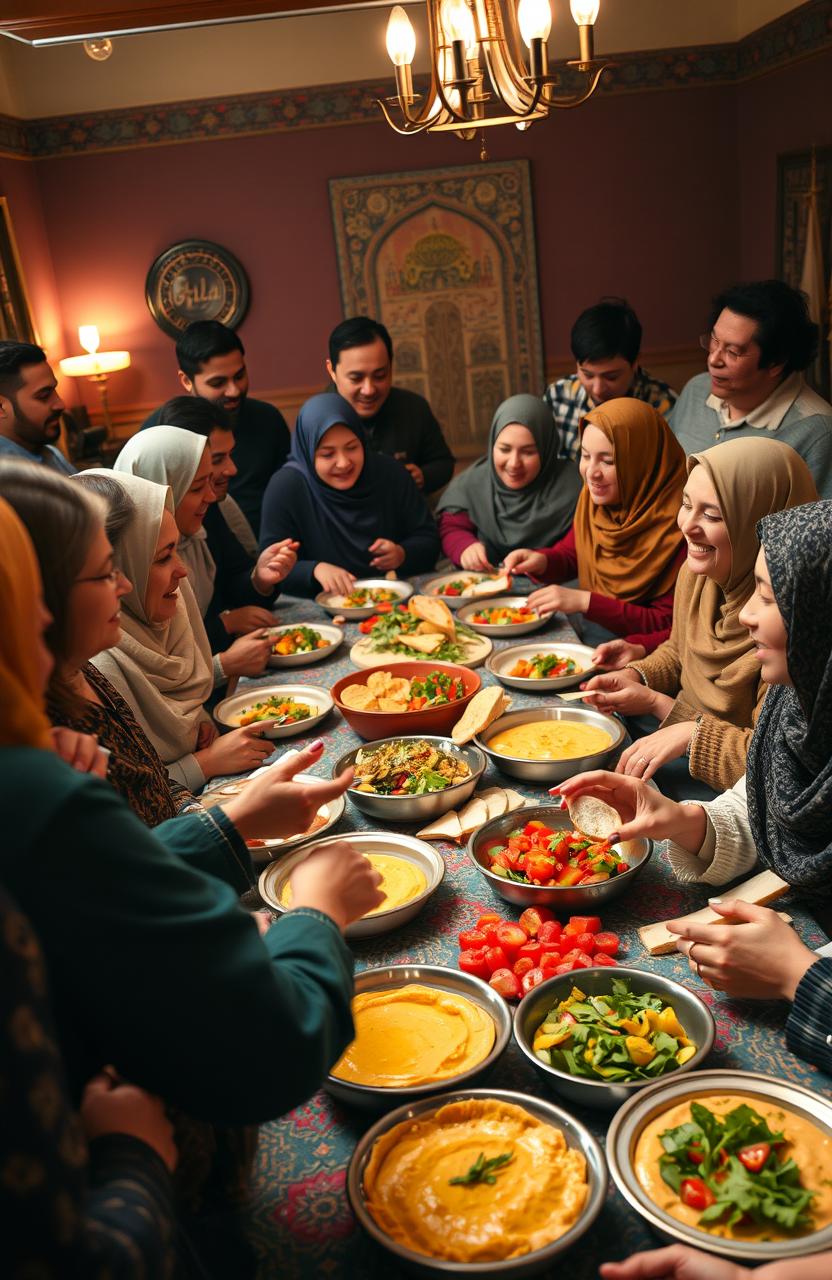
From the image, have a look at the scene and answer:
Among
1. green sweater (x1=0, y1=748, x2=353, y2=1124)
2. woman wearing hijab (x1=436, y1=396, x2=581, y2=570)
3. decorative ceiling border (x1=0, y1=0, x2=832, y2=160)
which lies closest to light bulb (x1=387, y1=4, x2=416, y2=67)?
woman wearing hijab (x1=436, y1=396, x2=581, y2=570)

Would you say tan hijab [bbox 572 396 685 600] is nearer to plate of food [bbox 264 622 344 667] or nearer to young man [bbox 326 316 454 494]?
plate of food [bbox 264 622 344 667]

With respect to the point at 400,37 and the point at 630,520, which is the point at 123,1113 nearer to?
the point at 630,520

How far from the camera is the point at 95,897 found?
36.1 inches

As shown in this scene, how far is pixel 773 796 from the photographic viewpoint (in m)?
1.89

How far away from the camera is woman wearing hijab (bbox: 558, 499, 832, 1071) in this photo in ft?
4.95

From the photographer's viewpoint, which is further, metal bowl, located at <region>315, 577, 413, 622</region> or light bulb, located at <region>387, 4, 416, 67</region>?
metal bowl, located at <region>315, 577, 413, 622</region>

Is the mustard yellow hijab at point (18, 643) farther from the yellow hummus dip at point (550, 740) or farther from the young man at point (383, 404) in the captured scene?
the young man at point (383, 404)

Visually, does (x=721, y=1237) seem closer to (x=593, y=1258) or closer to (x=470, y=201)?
(x=593, y=1258)

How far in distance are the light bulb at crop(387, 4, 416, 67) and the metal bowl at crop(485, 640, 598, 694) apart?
1.80 metres

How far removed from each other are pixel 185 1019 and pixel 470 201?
25.4ft

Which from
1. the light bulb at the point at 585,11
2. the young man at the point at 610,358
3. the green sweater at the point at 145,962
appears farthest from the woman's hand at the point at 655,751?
the young man at the point at 610,358

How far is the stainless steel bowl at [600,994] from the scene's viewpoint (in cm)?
132

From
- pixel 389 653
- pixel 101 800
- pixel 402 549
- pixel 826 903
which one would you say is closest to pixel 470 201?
pixel 402 549

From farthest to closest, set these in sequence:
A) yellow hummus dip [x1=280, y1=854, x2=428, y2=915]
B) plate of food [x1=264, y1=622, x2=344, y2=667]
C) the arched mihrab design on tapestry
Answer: the arched mihrab design on tapestry < plate of food [x1=264, y1=622, x2=344, y2=667] < yellow hummus dip [x1=280, y1=854, x2=428, y2=915]
